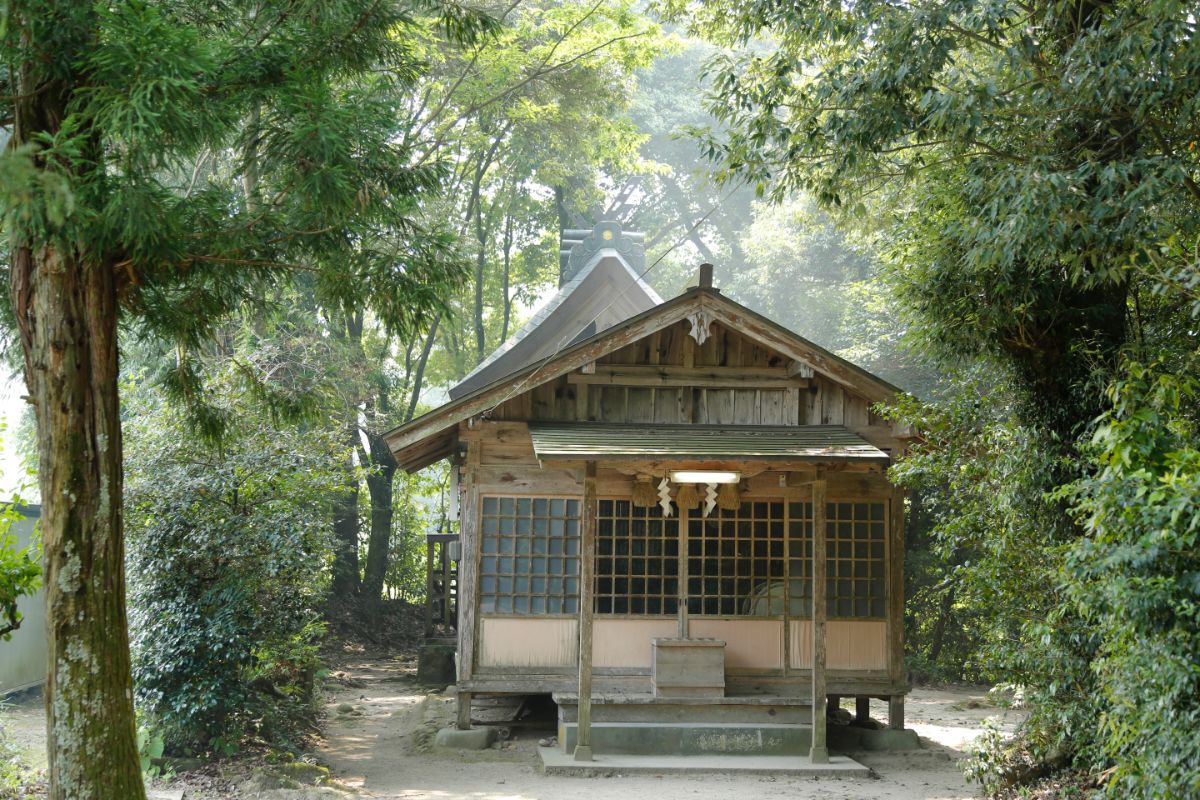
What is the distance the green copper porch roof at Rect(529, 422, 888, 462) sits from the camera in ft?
30.6

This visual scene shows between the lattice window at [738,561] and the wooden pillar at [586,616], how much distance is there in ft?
4.77

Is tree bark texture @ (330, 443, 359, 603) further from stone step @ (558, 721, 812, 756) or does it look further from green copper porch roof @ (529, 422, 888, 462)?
stone step @ (558, 721, 812, 756)

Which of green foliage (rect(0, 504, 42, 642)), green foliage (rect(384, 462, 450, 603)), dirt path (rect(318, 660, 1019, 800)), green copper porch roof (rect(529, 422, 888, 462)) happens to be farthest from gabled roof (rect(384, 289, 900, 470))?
green foliage (rect(384, 462, 450, 603))

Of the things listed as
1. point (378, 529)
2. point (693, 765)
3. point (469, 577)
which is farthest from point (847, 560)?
point (378, 529)

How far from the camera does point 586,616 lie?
9.59m

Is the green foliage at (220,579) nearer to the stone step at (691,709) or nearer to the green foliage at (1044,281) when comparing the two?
the stone step at (691,709)

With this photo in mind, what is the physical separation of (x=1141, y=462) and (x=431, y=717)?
9059 mm

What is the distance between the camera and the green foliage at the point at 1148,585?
A: 4840 mm

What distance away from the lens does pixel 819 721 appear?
9.64 m

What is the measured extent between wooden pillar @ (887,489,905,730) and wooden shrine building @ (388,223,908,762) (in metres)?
0.02

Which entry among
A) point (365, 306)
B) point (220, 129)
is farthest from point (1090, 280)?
point (220, 129)

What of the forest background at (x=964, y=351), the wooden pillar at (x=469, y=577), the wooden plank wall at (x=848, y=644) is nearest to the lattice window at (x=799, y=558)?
the wooden plank wall at (x=848, y=644)

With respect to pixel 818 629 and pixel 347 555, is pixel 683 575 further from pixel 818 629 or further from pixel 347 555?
pixel 347 555

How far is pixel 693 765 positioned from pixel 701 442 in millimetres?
2967
